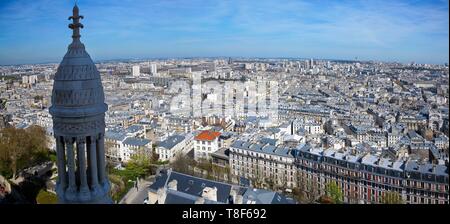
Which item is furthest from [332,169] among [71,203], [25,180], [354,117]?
[354,117]

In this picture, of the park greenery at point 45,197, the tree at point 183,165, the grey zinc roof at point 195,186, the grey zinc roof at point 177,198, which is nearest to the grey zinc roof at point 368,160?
the grey zinc roof at point 195,186

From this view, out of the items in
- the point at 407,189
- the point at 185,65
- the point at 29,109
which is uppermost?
the point at 185,65

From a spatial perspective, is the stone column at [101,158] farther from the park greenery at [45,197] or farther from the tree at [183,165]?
the tree at [183,165]

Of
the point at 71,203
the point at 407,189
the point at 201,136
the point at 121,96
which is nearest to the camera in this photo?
the point at 71,203

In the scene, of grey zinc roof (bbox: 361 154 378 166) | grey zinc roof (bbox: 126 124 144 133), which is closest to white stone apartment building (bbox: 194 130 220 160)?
grey zinc roof (bbox: 126 124 144 133)

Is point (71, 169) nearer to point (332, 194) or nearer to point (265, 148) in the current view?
point (332, 194)
